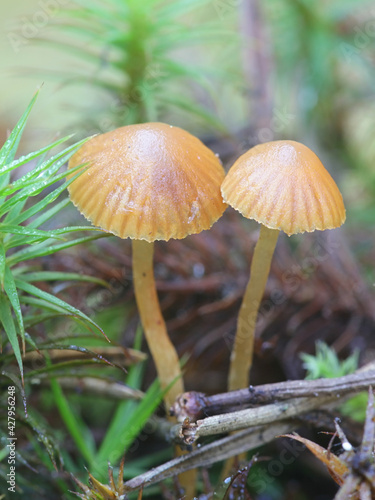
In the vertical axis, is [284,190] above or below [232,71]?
below

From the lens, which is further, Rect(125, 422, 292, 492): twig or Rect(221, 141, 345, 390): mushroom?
Rect(125, 422, 292, 492): twig


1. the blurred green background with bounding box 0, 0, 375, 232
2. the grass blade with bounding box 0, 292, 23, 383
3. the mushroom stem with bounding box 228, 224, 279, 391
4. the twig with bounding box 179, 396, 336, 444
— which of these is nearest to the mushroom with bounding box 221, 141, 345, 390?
the mushroom stem with bounding box 228, 224, 279, 391

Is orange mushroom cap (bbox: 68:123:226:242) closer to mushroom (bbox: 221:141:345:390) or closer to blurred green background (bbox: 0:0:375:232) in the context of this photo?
mushroom (bbox: 221:141:345:390)

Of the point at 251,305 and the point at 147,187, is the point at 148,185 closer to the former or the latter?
the point at 147,187

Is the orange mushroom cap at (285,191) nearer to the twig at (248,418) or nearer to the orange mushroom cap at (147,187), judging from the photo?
the orange mushroom cap at (147,187)

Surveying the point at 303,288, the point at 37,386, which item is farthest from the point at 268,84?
the point at 37,386

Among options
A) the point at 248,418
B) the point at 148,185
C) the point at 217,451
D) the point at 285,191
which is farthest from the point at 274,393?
the point at 148,185
